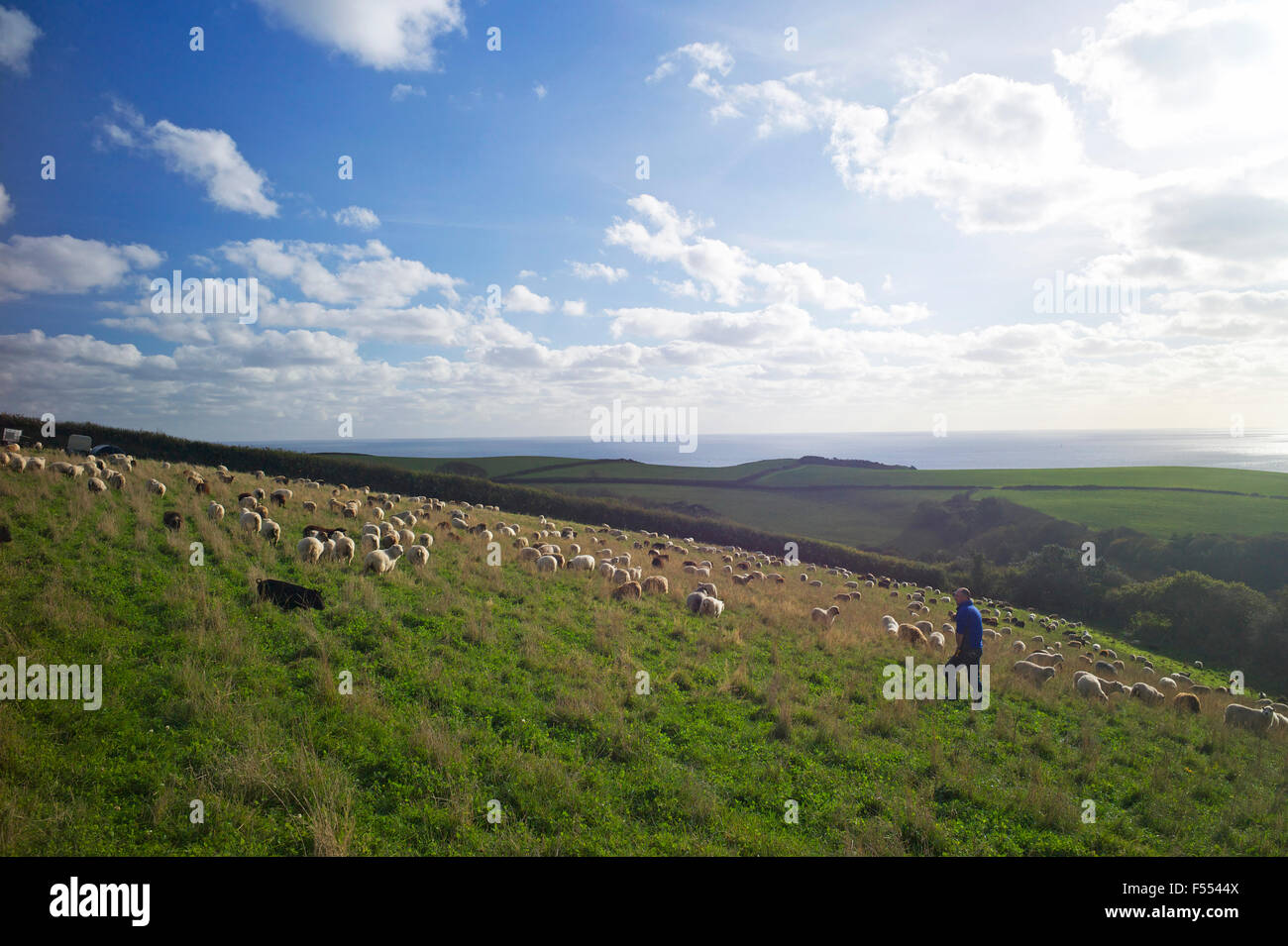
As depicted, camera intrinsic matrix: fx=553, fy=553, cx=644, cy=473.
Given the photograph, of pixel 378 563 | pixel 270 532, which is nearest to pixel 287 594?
pixel 378 563

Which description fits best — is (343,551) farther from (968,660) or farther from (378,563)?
(968,660)

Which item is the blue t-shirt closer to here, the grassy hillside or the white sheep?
the grassy hillside

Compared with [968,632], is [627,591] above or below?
above

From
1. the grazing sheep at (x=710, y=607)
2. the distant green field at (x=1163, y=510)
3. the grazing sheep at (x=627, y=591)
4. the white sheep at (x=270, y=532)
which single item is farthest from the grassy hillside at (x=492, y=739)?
the distant green field at (x=1163, y=510)

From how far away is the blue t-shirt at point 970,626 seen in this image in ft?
42.5

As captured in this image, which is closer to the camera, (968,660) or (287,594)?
(287,594)

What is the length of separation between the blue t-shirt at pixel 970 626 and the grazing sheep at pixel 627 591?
8.07 meters

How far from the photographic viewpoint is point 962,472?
10550 cm

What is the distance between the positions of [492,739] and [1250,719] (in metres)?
17.5

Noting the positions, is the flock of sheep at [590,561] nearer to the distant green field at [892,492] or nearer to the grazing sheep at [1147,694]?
the grazing sheep at [1147,694]

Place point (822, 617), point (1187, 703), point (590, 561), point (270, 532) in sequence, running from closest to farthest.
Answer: point (1187, 703)
point (270, 532)
point (822, 617)
point (590, 561)

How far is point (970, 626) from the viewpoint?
13.0 m

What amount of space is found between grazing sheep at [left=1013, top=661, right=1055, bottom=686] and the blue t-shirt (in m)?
3.09
